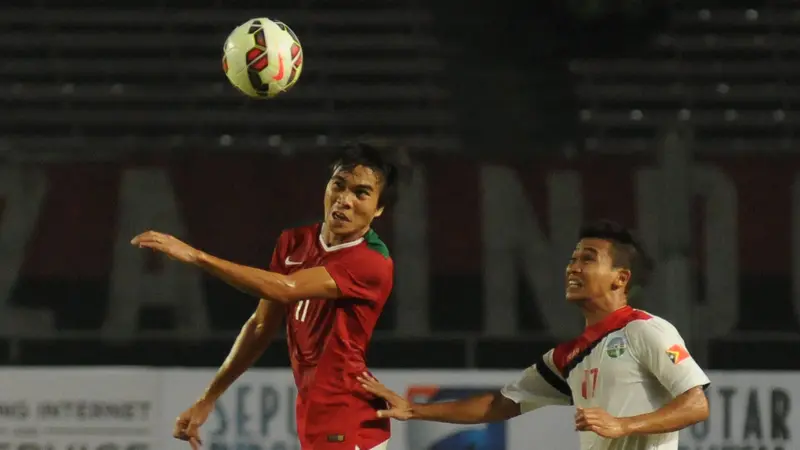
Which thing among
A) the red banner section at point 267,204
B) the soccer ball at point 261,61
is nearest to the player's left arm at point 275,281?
the soccer ball at point 261,61

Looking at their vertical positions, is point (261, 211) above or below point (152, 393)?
above

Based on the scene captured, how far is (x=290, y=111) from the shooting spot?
9273 mm

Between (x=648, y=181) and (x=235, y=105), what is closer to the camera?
(x=648, y=181)

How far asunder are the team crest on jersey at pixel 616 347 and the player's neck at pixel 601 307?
0.38ft

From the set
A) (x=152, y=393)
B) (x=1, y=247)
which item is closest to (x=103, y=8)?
(x=1, y=247)

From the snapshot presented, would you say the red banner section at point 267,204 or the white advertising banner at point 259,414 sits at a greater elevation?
the red banner section at point 267,204

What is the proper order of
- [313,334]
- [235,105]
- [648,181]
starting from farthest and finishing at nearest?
1. [235,105]
2. [648,181]
3. [313,334]

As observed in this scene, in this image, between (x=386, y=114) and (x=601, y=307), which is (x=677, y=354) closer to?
(x=601, y=307)

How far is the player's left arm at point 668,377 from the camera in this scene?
3477 millimetres

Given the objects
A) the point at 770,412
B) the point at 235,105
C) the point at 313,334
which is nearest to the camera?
the point at 313,334

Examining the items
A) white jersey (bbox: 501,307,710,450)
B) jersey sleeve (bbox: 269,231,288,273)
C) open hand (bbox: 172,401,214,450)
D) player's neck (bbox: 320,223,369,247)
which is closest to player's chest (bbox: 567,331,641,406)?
white jersey (bbox: 501,307,710,450)

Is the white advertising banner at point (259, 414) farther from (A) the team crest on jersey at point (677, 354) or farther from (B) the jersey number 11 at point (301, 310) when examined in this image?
(A) the team crest on jersey at point (677, 354)

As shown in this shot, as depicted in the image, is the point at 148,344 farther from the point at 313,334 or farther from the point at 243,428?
the point at 313,334

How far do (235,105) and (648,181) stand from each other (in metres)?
3.22
